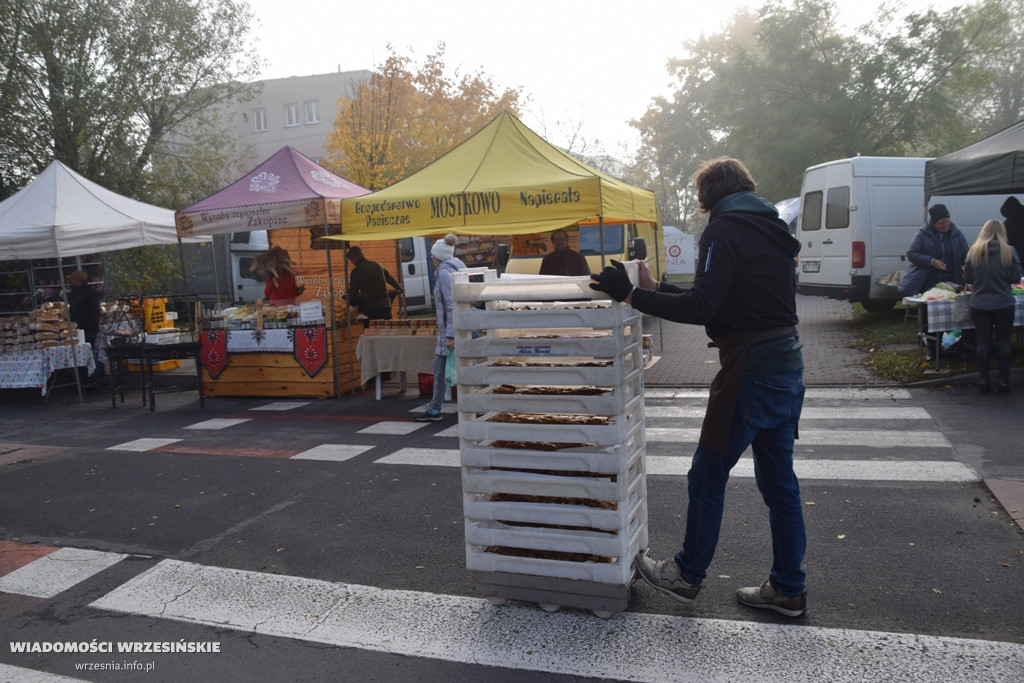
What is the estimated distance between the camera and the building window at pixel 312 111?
174 ft

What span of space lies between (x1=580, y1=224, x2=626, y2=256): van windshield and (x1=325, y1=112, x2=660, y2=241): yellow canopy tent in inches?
204

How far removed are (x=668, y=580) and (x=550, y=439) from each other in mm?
895

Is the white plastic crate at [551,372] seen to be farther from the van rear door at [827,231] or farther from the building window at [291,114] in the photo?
the building window at [291,114]

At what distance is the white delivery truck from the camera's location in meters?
13.6

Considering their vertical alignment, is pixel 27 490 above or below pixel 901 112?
below

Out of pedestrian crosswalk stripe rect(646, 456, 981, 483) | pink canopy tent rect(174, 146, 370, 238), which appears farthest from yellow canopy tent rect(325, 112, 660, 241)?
pedestrian crosswalk stripe rect(646, 456, 981, 483)

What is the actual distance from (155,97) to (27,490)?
14.5 meters

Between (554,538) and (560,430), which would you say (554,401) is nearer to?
(560,430)

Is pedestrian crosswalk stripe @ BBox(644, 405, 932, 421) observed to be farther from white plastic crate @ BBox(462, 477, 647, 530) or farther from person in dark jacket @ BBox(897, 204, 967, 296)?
white plastic crate @ BBox(462, 477, 647, 530)

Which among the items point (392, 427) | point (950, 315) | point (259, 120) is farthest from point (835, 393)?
point (259, 120)

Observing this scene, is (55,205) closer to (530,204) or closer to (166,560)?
(530,204)

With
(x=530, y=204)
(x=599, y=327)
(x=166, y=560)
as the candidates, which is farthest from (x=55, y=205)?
(x=599, y=327)

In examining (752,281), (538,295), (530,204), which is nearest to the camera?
(752,281)

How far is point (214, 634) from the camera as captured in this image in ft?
12.9
